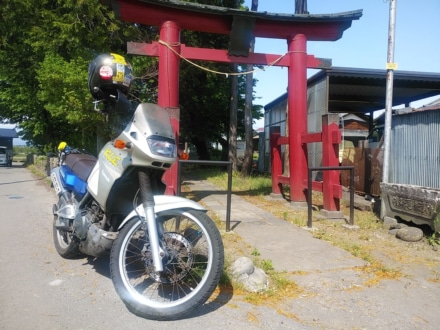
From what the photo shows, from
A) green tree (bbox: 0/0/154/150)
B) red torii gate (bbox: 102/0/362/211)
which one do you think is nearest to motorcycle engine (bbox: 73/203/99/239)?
red torii gate (bbox: 102/0/362/211)

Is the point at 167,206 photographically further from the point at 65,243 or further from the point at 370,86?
the point at 370,86

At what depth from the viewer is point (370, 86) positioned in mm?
14867

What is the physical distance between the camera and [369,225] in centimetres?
688

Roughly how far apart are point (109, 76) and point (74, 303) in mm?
2064

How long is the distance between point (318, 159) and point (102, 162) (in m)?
9.98

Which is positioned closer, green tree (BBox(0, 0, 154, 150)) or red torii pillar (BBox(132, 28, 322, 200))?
red torii pillar (BBox(132, 28, 322, 200))

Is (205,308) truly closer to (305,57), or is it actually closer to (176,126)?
(176,126)

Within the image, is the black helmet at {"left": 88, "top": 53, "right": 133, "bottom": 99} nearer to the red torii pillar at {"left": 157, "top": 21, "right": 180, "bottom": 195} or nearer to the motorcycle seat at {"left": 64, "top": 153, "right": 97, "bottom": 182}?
the motorcycle seat at {"left": 64, "top": 153, "right": 97, "bottom": 182}

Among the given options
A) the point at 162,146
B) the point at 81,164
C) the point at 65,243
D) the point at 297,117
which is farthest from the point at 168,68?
the point at 162,146

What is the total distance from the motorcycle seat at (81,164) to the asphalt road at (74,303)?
103cm

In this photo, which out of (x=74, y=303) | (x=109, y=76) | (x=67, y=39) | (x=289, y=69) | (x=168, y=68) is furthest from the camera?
(x=67, y=39)

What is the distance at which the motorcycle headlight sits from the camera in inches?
128

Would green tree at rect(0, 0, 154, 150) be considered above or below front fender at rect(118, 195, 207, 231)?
above

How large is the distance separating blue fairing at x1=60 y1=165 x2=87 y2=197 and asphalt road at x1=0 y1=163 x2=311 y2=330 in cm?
86
